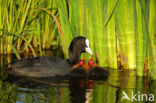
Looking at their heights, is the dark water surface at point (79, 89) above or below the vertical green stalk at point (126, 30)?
below

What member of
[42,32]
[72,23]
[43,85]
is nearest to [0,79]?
[43,85]

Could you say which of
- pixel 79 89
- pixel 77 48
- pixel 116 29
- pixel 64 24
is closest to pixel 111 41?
pixel 116 29

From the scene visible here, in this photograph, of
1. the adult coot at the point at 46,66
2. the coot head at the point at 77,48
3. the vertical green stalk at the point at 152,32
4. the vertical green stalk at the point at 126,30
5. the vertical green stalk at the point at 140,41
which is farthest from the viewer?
the coot head at the point at 77,48

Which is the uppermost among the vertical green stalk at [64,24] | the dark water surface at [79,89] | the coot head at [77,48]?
the vertical green stalk at [64,24]

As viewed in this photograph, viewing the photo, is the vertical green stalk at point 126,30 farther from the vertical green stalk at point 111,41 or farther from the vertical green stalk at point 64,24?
the vertical green stalk at point 64,24

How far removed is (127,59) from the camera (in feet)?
25.9

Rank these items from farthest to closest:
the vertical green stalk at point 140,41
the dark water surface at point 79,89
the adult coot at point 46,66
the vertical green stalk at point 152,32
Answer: the adult coot at point 46,66 → the vertical green stalk at point 140,41 → the vertical green stalk at point 152,32 → the dark water surface at point 79,89

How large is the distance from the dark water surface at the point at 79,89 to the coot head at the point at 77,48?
765 millimetres

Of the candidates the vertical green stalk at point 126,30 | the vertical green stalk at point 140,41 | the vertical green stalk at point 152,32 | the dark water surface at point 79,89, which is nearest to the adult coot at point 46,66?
the dark water surface at point 79,89

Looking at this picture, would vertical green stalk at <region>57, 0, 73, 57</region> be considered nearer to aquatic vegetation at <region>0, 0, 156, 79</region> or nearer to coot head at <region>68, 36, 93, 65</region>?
aquatic vegetation at <region>0, 0, 156, 79</region>

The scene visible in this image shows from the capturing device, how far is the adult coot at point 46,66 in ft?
25.3

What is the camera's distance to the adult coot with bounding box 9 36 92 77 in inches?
303

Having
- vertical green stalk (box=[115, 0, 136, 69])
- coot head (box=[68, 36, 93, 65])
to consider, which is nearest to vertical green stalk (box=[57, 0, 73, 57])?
coot head (box=[68, 36, 93, 65])

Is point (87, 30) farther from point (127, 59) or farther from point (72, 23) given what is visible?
point (127, 59)
